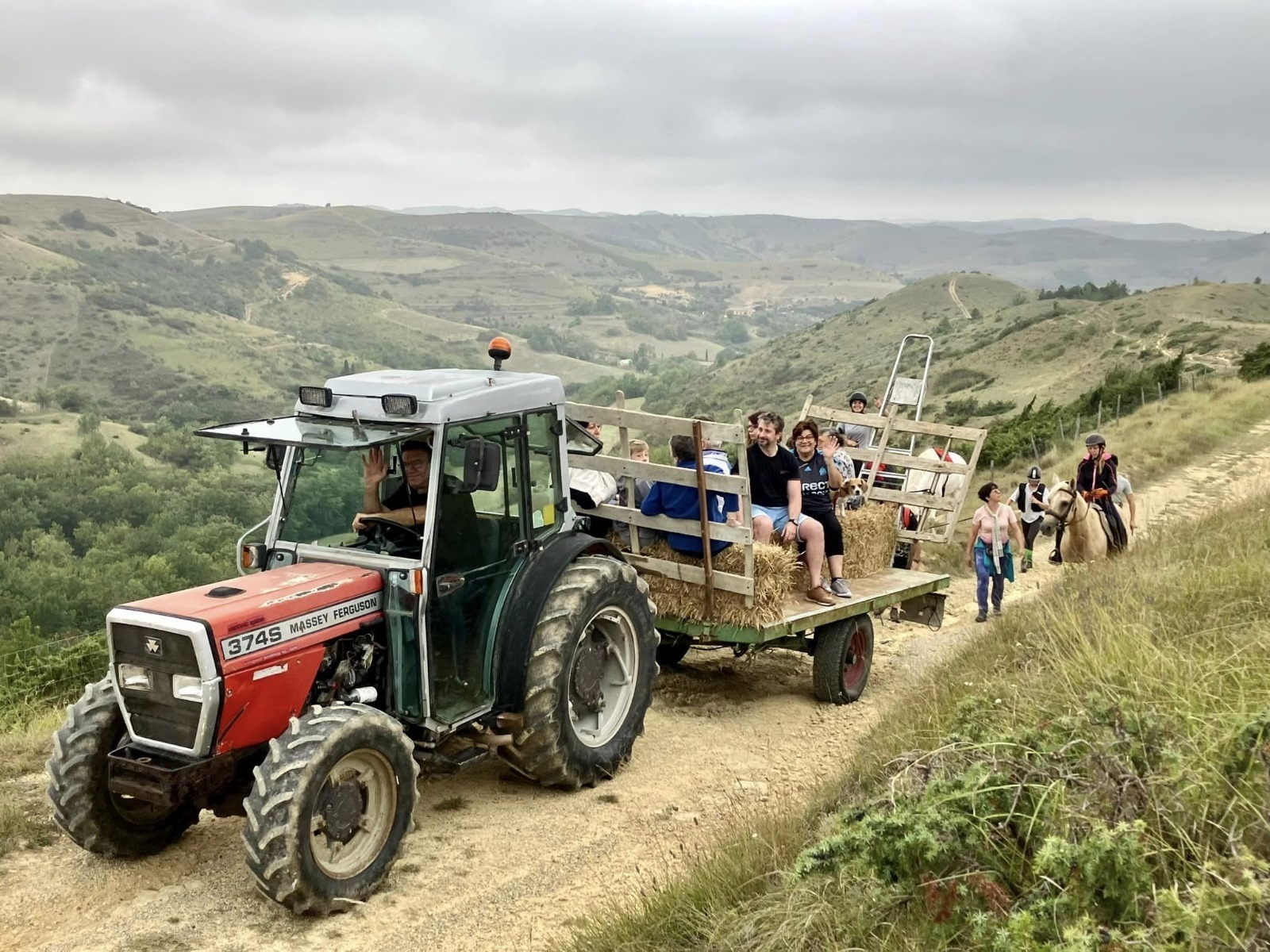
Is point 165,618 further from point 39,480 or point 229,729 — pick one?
point 39,480

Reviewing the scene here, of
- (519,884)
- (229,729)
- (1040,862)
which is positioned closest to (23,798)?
(229,729)

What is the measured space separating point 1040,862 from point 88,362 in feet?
400

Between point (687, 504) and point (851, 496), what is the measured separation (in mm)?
2401

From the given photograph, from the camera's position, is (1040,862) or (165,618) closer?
(1040,862)

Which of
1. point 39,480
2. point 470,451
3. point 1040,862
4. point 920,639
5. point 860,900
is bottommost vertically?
point 39,480

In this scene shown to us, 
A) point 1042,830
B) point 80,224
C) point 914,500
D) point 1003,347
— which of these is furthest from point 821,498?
point 80,224

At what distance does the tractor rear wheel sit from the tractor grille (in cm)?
43

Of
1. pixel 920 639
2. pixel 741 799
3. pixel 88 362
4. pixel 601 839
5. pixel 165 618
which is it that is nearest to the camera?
pixel 165 618

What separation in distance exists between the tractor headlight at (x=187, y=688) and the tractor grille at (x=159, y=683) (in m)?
0.02

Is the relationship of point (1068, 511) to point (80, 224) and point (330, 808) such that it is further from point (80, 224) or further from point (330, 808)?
point (80, 224)

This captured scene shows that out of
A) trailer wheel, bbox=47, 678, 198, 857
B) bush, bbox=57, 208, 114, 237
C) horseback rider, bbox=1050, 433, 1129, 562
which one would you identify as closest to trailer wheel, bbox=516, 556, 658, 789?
trailer wheel, bbox=47, 678, 198, 857

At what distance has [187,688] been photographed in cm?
493

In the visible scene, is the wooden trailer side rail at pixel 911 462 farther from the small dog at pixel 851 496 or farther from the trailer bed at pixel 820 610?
the trailer bed at pixel 820 610

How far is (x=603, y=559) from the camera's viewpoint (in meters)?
6.67
